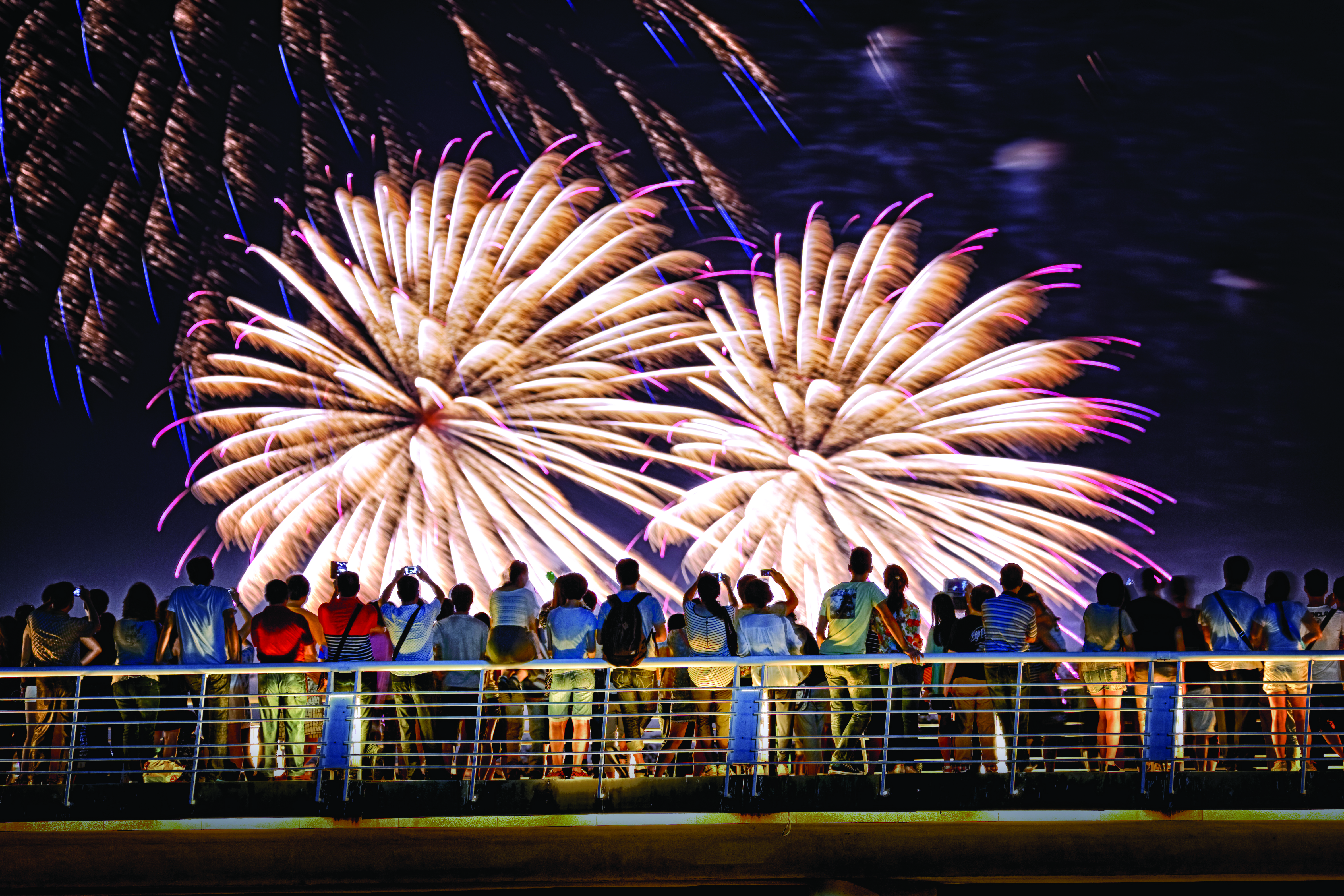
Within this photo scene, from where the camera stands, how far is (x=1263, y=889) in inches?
485

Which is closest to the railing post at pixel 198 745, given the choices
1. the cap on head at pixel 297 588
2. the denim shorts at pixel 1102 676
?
the cap on head at pixel 297 588

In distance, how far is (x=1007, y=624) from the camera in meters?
10.7

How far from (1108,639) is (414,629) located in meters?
5.59

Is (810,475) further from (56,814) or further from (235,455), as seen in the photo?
(56,814)

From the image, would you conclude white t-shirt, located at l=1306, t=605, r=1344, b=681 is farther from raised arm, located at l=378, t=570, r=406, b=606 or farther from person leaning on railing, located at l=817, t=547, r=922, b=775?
raised arm, located at l=378, t=570, r=406, b=606

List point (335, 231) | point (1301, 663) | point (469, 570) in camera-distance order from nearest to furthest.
A: point (1301, 663) < point (469, 570) < point (335, 231)

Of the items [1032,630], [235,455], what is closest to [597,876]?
[1032,630]

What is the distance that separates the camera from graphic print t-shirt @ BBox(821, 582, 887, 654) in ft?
35.6

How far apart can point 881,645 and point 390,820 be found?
4018 mm

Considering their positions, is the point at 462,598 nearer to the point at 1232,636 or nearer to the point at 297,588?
the point at 297,588

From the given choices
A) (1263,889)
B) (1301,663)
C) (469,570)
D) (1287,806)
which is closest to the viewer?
(1287,806)

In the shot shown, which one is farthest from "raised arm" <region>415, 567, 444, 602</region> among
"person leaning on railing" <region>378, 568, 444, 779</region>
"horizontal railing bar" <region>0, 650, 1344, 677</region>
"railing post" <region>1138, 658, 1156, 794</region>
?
"railing post" <region>1138, 658, 1156, 794</region>

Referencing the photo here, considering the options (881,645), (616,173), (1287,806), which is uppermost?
(616,173)

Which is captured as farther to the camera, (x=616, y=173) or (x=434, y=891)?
(x=616, y=173)
